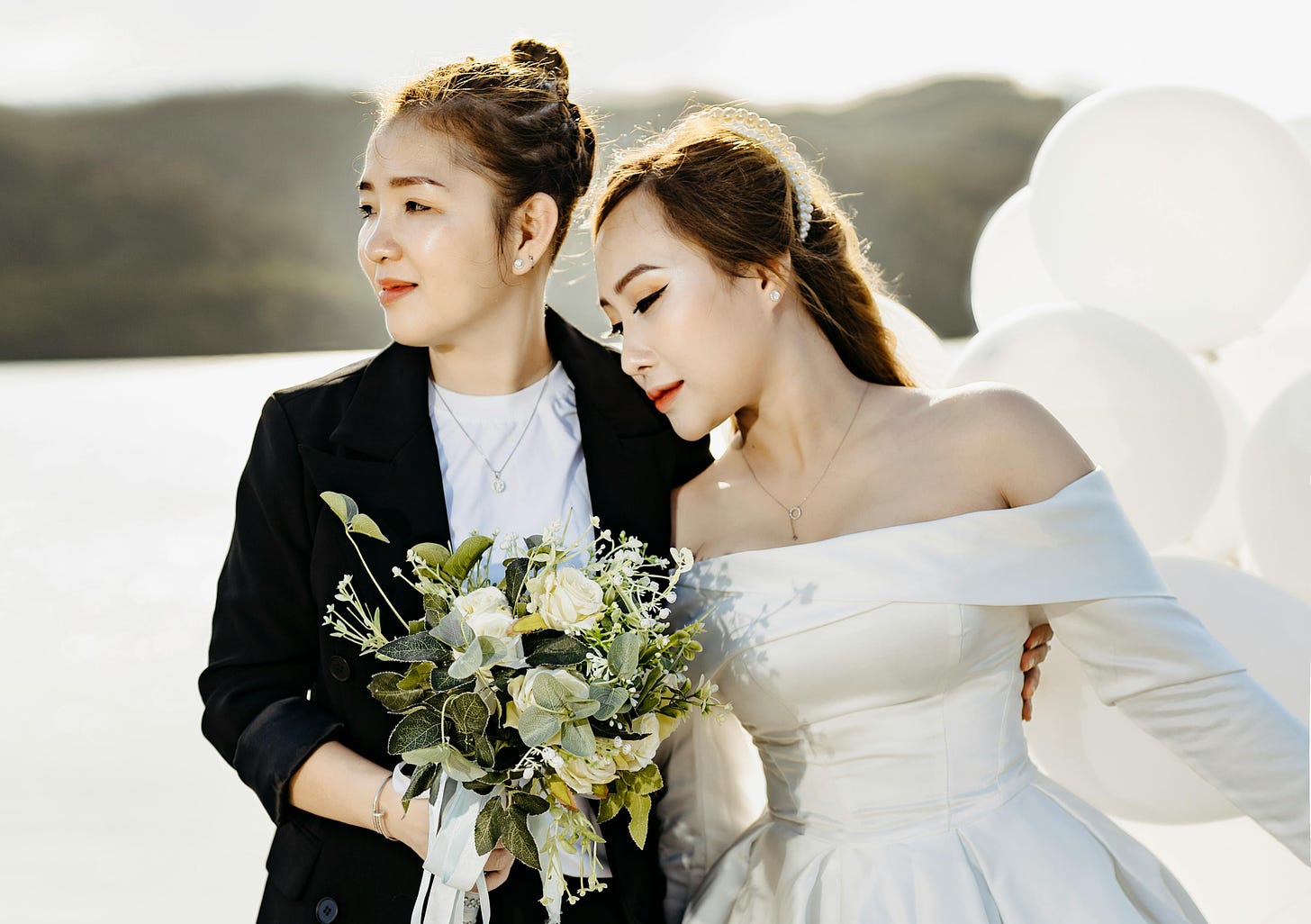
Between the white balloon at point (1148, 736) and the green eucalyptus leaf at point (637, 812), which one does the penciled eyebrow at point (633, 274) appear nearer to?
the green eucalyptus leaf at point (637, 812)

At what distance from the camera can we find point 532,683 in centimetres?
126

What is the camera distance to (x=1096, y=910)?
5.23 ft

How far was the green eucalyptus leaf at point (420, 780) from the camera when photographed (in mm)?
1350

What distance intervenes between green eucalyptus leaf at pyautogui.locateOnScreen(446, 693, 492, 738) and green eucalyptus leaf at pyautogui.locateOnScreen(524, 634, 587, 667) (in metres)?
0.08

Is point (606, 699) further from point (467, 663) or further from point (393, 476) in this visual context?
point (393, 476)

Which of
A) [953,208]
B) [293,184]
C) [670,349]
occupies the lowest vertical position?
[953,208]

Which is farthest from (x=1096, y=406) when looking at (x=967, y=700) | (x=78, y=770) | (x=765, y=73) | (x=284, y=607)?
(x=765, y=73)

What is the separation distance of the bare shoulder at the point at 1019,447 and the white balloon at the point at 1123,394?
43 centimetres

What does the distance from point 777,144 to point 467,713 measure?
1.15 meters

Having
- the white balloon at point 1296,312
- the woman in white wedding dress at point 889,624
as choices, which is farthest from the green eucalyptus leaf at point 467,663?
the white balloon at point 1296,312

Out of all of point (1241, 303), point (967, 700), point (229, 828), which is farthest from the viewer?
point (229, 828)

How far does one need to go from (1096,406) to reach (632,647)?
125 centimetres

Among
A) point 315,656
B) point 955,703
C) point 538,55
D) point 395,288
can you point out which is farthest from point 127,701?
point 955,703

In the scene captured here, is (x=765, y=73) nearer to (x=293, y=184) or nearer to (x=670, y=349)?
(x=293, y=184)
